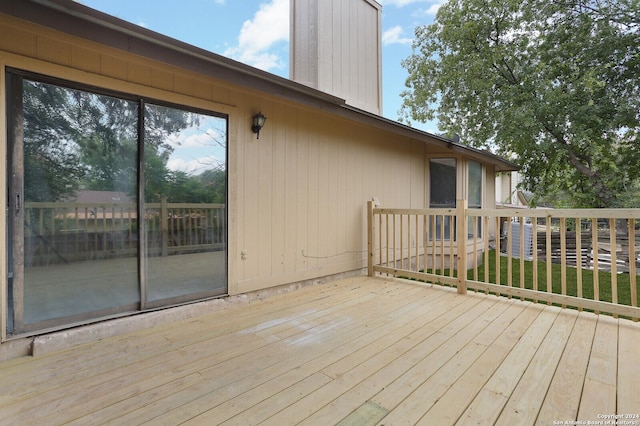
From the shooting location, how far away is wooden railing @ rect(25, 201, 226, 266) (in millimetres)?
2291

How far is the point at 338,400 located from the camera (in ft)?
5.59

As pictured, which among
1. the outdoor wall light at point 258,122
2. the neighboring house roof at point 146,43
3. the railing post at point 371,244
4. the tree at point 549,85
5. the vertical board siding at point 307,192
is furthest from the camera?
the tree at point 549,85

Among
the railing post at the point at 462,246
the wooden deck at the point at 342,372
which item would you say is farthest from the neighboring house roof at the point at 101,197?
the railing post at the point at 462,246

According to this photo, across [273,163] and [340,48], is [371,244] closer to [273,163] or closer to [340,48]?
[273,163]

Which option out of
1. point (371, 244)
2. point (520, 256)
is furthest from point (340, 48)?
point (520, 256)

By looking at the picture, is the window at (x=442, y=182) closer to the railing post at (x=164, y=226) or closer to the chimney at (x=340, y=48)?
the chimney at (x=340, y=48)

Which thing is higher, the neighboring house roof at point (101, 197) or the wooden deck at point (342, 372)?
the neighboring house roof at point (101, 197)

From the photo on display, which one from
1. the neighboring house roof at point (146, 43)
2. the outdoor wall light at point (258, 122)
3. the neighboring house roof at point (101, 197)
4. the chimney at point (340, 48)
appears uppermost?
the chimney at point (340, 48)

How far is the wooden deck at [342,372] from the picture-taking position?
1.59 metres

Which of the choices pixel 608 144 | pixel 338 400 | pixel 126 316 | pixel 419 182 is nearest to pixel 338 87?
pixel 419 182

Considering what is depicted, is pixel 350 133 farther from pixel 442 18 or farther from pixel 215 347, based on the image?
pixel 442 18

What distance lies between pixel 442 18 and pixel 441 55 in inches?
42.8

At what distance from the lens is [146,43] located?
7.14ft

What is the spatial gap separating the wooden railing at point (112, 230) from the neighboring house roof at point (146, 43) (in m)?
1.20
